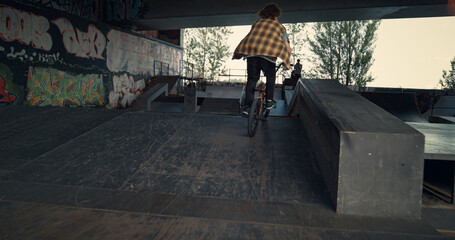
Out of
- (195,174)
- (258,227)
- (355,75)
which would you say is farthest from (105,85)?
(355,75)

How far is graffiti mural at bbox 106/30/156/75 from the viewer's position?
1622 centimetres

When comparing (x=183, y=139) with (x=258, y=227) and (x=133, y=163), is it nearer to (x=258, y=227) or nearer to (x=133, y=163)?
(x=133, y=163)

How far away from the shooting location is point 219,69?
36219 millimetres

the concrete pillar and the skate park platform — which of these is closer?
the skate park platform

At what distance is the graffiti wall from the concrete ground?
7.67m

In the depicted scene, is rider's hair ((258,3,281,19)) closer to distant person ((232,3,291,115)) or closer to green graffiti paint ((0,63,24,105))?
distant person ((232,3,291,115))

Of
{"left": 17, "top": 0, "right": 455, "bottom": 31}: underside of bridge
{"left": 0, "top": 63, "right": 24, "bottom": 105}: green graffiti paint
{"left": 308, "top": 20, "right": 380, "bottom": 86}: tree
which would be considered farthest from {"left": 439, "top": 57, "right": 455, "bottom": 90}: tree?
{"left": 0, "top": 63, "right": 24, "bottom": 105}: green graffiti paint

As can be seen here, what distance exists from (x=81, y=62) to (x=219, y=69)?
23.7 meters

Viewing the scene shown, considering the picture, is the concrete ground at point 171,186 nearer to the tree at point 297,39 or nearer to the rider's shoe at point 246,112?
the rider's shoe at point 246,112

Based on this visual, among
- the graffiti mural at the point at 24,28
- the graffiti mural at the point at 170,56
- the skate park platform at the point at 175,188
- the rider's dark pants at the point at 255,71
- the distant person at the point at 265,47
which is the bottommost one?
the skate park platform at the point at 175,188

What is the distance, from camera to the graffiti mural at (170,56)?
2194 cm

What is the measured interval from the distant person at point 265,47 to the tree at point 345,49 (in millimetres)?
27422

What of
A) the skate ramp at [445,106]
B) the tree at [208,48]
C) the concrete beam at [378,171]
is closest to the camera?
the concrete beam at [378,171]

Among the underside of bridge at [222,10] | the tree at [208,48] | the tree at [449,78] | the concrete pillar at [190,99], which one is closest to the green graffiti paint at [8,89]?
the underside of bridge at [222,10]
